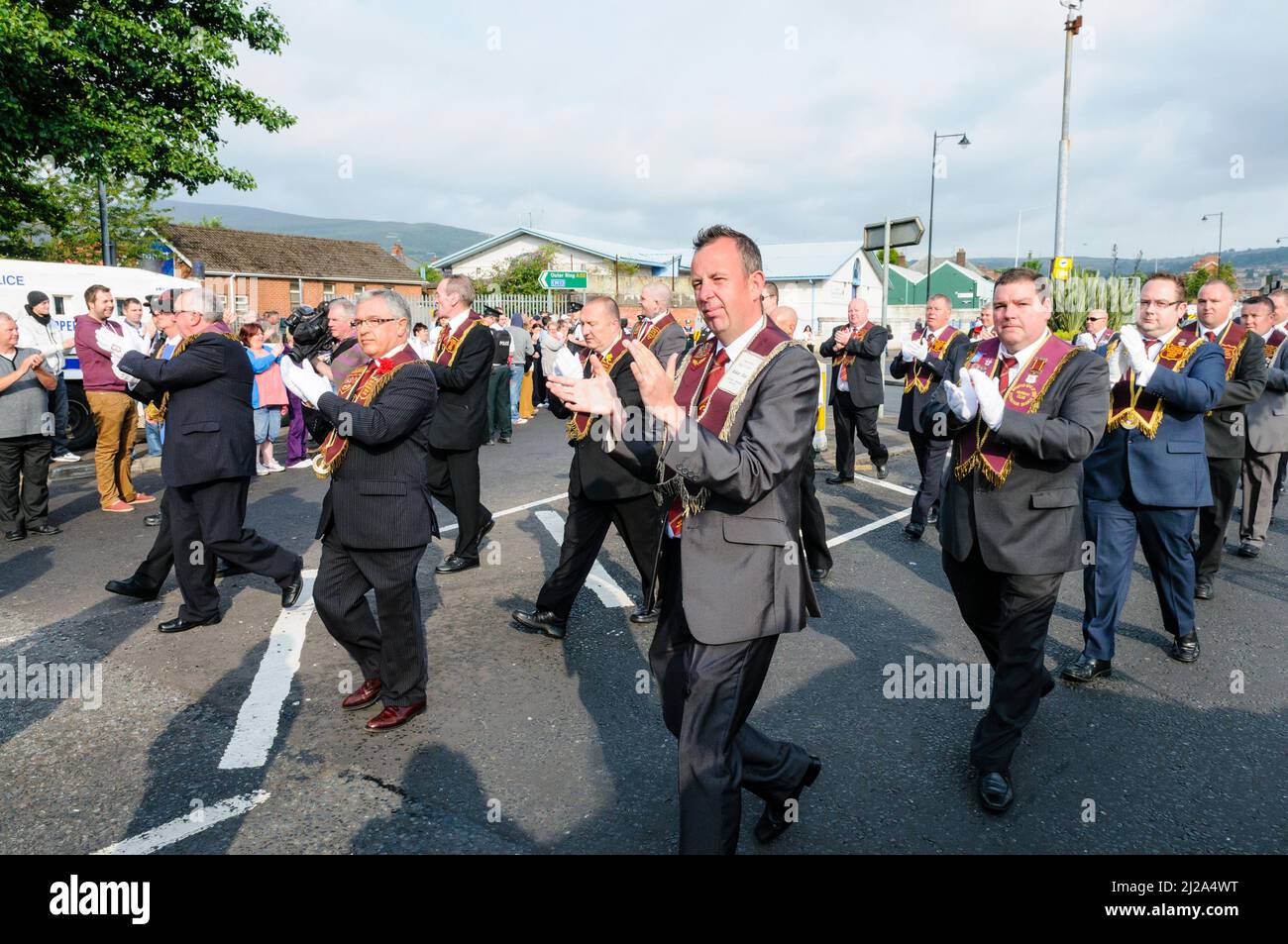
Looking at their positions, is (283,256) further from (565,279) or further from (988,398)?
(988,398)

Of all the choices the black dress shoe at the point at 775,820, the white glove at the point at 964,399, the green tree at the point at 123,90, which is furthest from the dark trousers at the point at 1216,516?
the green tree at the point at 123,90

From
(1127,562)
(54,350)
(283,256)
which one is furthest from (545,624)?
(283,256)

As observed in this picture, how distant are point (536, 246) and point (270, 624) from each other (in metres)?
43.6

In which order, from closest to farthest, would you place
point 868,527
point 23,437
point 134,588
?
point 134,588, point 23,437, point 868,527

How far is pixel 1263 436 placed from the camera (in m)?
6.56

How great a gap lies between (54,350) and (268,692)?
7311 millimetres

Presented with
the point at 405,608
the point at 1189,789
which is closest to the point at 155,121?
the point at 405,608

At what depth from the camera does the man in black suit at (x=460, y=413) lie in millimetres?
6066

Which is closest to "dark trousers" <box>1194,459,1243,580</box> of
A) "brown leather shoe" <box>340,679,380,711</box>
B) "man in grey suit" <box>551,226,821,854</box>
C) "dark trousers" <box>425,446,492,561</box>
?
"man in grey suit" <box>551,226,821,854</box>

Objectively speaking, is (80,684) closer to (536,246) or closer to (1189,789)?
(1189,789)

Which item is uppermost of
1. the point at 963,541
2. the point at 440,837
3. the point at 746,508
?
the point at 746,508

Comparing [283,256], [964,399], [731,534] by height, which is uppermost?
[283,256]
